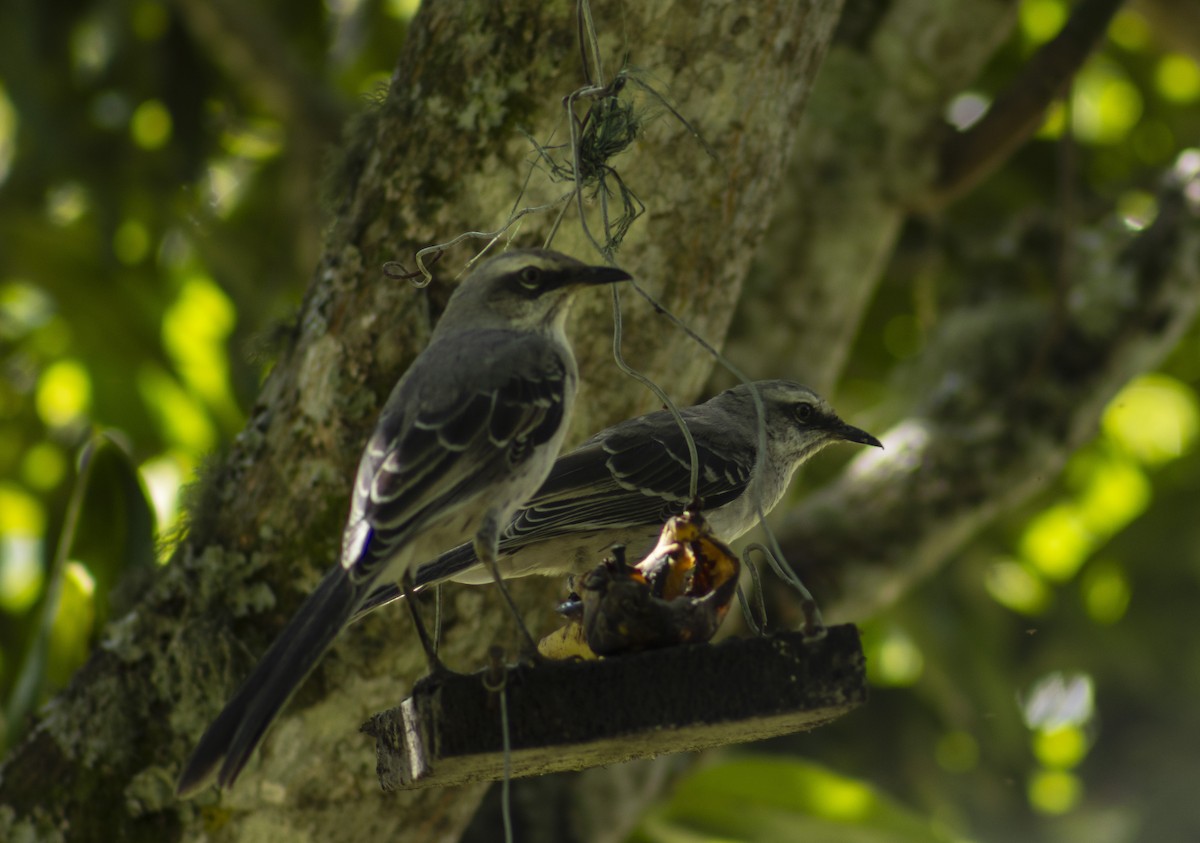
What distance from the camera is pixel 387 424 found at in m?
3.15

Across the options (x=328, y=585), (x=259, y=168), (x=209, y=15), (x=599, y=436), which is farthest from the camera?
(x=259, y=168)

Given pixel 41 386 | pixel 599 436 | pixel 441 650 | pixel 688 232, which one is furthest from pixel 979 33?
pixel 41 386

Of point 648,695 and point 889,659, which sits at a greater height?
point 889,659

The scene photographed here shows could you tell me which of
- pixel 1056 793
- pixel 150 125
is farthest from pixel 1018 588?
pixel 150 125

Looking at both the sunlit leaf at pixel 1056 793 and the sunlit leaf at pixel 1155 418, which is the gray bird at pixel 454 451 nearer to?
the sunlit leaf at pixel 1155 418

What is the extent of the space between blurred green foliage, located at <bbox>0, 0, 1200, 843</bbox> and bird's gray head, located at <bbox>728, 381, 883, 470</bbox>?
2.77m

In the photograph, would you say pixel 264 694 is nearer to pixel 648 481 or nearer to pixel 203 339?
pixel 648 481

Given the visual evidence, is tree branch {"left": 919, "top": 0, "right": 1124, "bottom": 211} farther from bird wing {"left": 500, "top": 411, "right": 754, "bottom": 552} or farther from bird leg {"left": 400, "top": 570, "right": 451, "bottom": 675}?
bird leg {"left": 400, "top": 570, "right": 451, "bottom": 675}

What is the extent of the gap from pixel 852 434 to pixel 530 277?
1.36m

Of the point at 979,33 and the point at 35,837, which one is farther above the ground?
the point at 979,33

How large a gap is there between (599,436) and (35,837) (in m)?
2.28

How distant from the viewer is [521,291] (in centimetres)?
329

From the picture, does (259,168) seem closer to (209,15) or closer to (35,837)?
(209,15)

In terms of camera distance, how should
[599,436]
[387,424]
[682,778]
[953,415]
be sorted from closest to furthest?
A: [387,424], [599,436], [682,778], [953,415]
